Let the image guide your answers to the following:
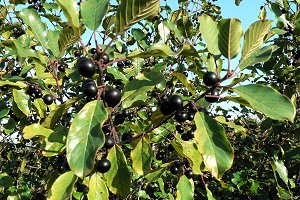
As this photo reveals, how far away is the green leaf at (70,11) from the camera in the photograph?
1.24 metres

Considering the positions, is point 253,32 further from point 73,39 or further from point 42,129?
point 42,129

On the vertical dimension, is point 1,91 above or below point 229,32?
below

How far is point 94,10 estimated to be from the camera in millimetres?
1439

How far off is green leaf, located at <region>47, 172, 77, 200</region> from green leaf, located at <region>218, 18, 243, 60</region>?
0.90 m

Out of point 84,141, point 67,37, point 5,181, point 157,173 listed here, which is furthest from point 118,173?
point 5,181

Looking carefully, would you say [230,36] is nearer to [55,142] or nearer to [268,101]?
[268,101]

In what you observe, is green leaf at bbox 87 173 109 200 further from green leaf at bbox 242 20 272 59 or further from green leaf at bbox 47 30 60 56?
green leaf at bbox 242 20 272 59

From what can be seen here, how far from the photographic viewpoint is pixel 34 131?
170cm

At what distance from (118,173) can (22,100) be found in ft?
3.62

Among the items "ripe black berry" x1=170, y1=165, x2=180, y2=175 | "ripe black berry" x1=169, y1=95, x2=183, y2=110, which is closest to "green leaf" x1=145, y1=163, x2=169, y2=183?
"ripe black berry" x1=170, y1=165, x2=180, y2=175

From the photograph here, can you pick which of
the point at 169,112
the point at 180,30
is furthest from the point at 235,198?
the point at 169,112

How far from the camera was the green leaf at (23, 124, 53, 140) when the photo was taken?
5.54 feet

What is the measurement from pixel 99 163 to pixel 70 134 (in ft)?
1.42

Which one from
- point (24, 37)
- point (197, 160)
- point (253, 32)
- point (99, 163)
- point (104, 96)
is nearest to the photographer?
point (253, 32)
